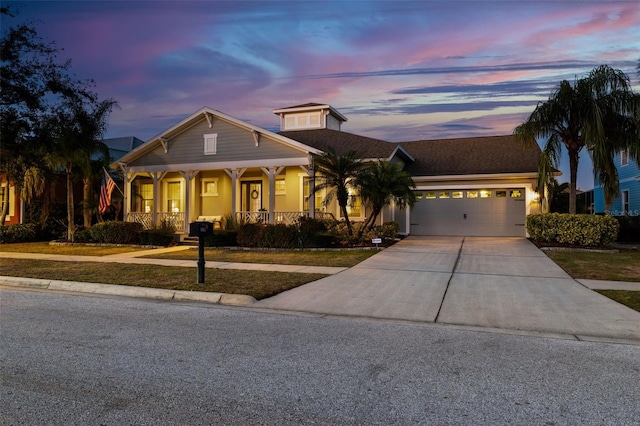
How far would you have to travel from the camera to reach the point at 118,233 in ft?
61.2

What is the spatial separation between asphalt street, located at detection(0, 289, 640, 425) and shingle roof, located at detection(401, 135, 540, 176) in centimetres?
1608

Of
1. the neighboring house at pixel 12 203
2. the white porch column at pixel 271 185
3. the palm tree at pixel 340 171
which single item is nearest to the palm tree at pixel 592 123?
the palm tree at pixel 340 171

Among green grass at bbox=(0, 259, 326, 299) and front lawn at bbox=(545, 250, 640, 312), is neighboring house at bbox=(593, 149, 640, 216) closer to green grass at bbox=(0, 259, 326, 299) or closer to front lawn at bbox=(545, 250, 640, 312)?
front lawn at bbox=(545, 250, 640, 312)

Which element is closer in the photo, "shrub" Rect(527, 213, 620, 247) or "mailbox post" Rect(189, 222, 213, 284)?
"mailbox post" Rect(189, 222, 213, 284)

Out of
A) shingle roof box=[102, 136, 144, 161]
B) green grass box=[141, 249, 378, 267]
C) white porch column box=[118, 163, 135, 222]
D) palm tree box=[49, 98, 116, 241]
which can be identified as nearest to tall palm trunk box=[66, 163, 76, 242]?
palm tree box=[49, 98, 116, 241]

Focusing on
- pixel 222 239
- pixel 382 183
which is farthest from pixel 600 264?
pixel 222 239

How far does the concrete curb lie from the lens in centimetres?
765

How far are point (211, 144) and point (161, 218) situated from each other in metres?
4.46

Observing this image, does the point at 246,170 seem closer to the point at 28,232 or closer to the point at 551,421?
the point at 28,232

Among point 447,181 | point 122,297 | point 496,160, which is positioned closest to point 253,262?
point 122,297

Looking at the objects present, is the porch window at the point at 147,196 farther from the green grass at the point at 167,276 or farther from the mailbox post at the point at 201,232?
the mailbox post at the point at 201,232

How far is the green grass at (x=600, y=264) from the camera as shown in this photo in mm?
10000

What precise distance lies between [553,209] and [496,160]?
8.70 m

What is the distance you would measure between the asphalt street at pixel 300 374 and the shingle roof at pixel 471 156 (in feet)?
52.7
